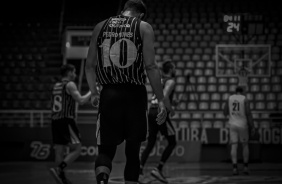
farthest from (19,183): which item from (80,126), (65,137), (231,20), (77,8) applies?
(77,8)

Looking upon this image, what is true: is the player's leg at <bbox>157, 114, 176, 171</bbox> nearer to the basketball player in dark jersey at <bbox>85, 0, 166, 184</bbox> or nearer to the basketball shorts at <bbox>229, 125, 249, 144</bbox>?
the basketball shorts at <bbox>229, 125, 249, 144</bbox>

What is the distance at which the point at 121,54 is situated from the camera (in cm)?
480

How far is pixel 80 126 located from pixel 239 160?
4.16 meters

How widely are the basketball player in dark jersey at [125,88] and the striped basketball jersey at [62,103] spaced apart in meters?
4.27

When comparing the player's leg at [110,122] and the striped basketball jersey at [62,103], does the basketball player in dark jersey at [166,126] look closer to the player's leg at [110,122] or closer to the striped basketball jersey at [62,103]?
the striped basketball jersey at [62,103]

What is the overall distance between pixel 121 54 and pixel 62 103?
4.47 meters

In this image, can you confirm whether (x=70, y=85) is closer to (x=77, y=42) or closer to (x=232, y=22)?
(x=232, y=22)

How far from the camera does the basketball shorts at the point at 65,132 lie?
9023mm

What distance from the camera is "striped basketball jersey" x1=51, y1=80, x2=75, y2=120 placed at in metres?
9.09

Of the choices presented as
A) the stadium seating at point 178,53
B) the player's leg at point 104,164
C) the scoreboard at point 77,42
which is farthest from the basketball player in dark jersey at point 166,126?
the scoreboard at point 77,42

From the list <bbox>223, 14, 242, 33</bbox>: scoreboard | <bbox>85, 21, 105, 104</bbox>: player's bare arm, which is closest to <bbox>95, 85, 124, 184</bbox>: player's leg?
<bbox>85, 21, 105, 104</bbox>: player's bare arm

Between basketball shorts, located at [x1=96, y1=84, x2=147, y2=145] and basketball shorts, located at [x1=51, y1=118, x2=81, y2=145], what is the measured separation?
14.2ft

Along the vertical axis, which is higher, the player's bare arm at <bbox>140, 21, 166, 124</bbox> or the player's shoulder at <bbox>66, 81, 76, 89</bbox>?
the player's bare arm at <bbox>140, 21, 166, 124</bbox>

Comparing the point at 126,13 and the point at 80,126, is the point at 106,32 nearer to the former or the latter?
the point at 126,13
